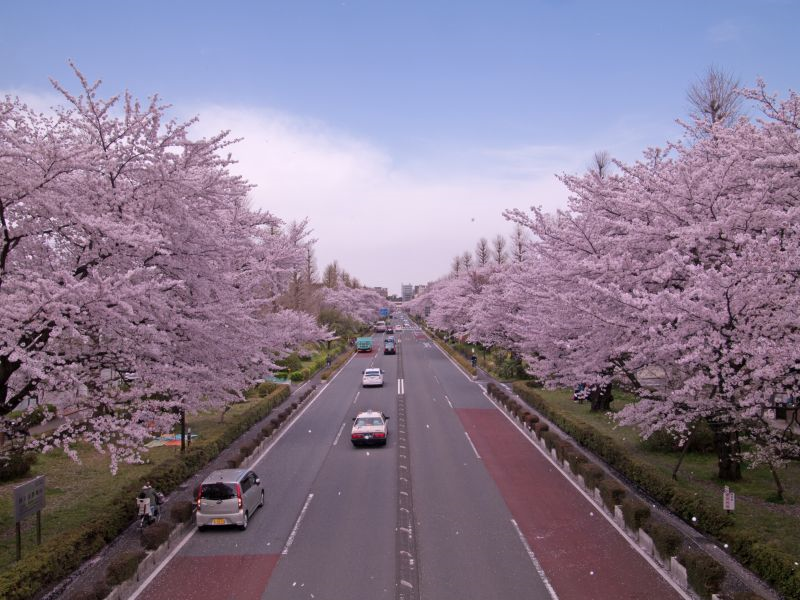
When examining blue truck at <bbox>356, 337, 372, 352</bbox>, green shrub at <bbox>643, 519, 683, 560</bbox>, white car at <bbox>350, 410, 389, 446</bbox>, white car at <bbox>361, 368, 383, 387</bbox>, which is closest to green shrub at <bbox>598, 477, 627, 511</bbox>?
green shrub at <bbox>643, 519, 683, 560</bbox>

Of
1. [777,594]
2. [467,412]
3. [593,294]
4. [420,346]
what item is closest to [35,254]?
[593,294]

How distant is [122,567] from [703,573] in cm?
1090

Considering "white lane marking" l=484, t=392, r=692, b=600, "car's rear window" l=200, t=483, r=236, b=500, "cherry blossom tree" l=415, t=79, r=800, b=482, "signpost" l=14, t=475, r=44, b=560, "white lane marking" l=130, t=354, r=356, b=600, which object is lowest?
"white lane marking" l=130, t=354, r=356, b=600

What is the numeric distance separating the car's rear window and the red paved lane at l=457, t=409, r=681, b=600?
7.57m

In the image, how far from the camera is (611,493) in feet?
52.9

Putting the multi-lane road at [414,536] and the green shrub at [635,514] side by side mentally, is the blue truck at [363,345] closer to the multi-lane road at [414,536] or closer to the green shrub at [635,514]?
the multi-lane road at [414,536]

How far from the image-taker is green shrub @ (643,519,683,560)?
12422 millimetres

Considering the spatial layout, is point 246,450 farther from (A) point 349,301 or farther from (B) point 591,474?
(A) point 349,301

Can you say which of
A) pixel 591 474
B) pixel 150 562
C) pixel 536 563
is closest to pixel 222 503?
pixel 150 562

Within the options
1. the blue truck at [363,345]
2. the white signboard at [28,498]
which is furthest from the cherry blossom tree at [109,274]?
the blue truck at [363,345]

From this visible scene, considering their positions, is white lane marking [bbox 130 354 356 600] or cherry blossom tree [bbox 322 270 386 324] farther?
cherry blossom tree [bbox 322 270 386 324]

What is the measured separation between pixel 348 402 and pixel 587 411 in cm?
1473

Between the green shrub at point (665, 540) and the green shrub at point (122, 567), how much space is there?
35.9 feet

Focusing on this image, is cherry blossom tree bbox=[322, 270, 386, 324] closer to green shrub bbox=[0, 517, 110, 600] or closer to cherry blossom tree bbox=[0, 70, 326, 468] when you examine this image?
cherry blossom tree bbox=[0, 70, 326, 468]
